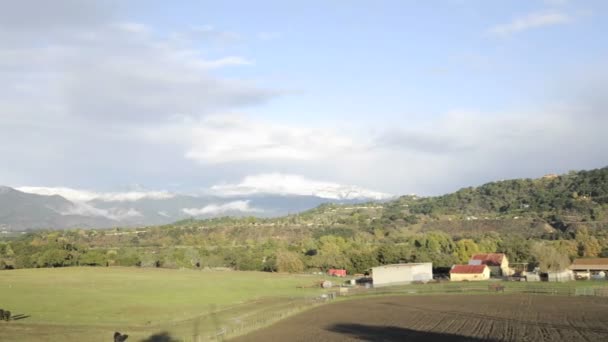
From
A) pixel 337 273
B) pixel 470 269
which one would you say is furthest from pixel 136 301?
pixel 337 273

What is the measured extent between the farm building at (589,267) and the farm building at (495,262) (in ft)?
32.7

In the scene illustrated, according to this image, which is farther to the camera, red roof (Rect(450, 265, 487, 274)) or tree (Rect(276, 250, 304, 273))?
tree (Rect(276, 250, 304, 273))

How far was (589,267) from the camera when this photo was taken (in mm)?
86125

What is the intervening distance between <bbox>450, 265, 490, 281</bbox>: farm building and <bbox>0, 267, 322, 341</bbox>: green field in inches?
760

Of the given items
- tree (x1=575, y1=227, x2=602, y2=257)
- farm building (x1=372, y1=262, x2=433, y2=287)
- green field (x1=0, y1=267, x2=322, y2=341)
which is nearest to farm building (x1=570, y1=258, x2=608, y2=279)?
tree (x1=575, y1=227, x2=602, y2=257)

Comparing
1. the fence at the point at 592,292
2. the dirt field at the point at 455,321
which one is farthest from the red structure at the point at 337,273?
the fence at the point at 592,292

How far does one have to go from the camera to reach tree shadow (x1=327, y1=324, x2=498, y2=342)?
33.4m

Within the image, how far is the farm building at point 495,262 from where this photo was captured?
93.8 meters

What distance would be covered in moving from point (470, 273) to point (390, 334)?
49.9 m

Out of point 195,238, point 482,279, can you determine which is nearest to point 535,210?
point 195,238

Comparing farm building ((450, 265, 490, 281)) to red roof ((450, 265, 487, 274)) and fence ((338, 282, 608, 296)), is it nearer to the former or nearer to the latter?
red roof ((450, 265, 487, 274))

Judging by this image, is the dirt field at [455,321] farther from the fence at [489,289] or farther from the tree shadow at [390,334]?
the fence at [489,289]

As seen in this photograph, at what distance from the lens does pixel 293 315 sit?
5003 centimetres

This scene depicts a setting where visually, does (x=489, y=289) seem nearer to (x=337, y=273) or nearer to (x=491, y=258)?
(x=491, y=258)
